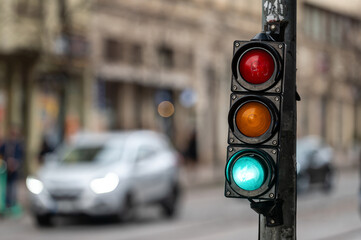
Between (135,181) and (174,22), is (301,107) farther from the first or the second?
(135,181)

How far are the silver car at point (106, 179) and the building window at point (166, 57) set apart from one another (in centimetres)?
1908

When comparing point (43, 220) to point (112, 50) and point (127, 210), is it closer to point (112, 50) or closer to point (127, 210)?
point (127, 210)

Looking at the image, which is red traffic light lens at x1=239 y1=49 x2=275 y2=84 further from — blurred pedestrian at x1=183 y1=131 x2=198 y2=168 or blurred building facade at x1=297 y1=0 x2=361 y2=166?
blurred building facade at x1=297 y1=0 x2=361 y2=166

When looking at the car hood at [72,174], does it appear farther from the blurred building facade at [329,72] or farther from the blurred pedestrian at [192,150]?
the blurred building facade at [329,72]

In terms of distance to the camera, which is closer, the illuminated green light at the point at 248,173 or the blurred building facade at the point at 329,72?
the illuminated green light at the point at 248,173

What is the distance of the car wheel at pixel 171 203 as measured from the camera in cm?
1841

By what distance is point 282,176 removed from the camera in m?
5.12

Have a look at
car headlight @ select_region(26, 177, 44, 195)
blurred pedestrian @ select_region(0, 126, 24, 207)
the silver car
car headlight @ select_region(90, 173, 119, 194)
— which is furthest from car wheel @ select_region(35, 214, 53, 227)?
blurred pedestrian @ select_region(0, 126, 24, 207)

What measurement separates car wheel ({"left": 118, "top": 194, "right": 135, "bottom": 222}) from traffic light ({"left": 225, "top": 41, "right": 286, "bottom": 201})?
12073mm

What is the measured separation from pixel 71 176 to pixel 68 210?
25.6 inches

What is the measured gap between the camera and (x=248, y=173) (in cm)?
466

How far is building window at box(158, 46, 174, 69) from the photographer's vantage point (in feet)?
124

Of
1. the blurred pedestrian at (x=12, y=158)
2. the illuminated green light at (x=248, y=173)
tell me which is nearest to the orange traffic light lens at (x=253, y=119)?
the illuminated green light at (x=248, y=173)

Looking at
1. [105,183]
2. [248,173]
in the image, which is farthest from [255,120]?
[105,183]
